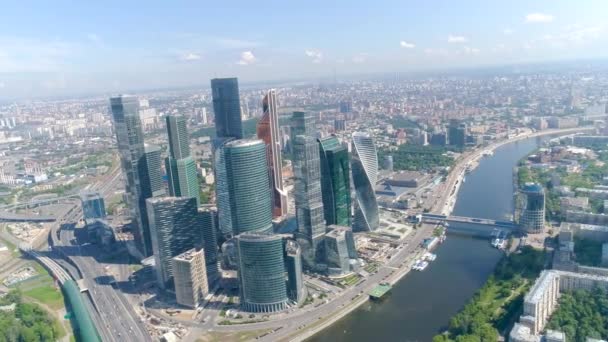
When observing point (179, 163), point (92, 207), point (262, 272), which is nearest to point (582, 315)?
point (262, 272)

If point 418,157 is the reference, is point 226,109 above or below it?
above

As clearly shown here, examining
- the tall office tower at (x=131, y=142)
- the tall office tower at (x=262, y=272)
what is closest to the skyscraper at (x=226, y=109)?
the tall office tower at (x=131, y=142)

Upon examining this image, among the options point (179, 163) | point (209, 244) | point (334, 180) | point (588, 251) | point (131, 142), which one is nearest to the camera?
point (588, 251)

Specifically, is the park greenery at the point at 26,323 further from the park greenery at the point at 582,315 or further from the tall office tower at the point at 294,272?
the park greenery at the point at 582,315

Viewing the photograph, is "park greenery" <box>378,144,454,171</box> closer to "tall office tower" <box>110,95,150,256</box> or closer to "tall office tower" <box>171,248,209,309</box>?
"tall office tower" <box>110,95,150,256</box>

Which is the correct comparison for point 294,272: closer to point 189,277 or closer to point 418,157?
point 189,277
